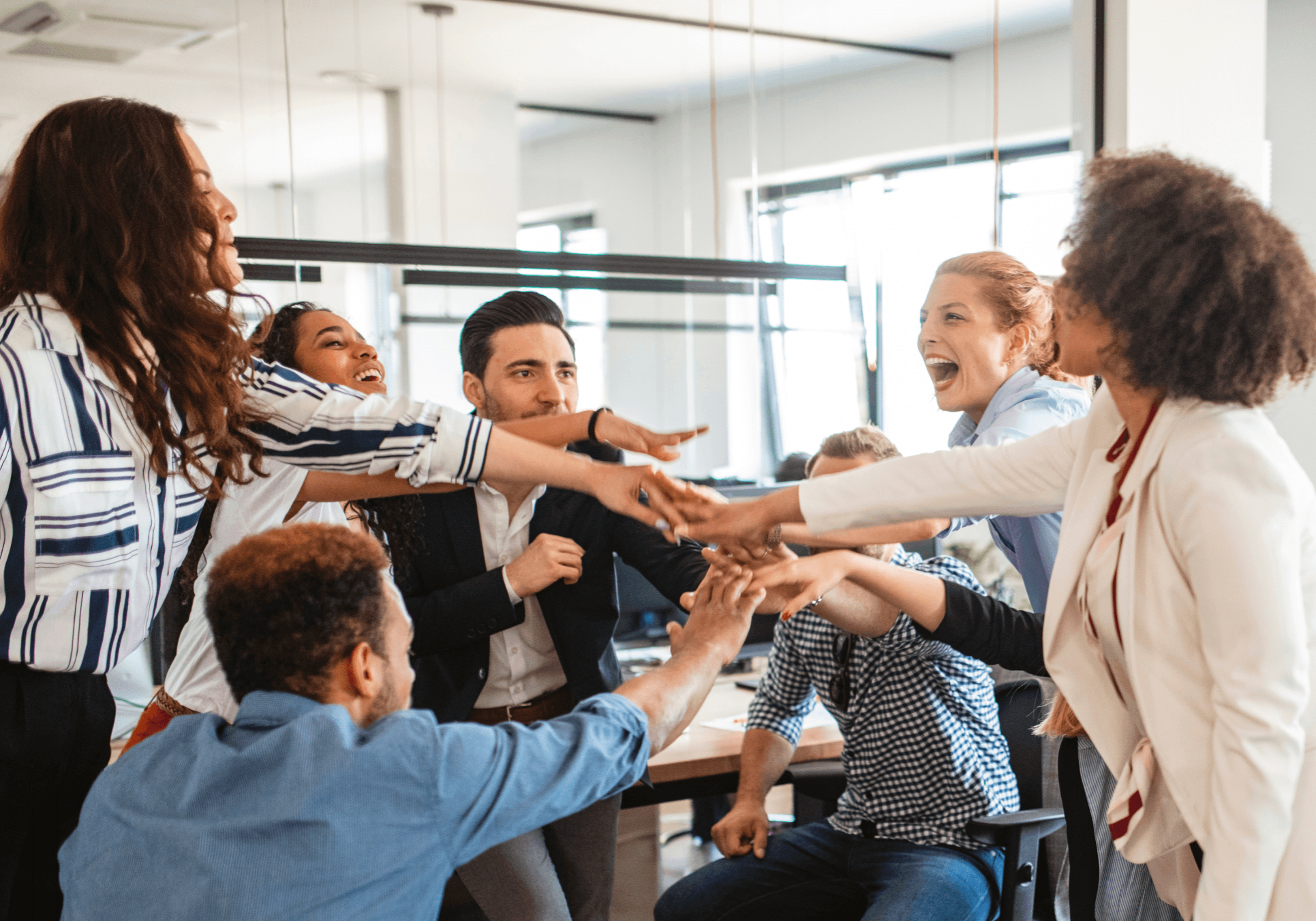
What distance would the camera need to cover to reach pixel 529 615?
6.59 feet

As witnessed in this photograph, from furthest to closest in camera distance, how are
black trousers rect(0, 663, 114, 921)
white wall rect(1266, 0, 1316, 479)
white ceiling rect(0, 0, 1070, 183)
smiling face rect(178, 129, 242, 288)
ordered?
white wall rect(1266, 0, 1316, 479) → white ceiling rect(0, 0, 1070, 183) → smiling face rect(178, 129, 242, 288) → black trousers rect(0, 663, 114, 921)

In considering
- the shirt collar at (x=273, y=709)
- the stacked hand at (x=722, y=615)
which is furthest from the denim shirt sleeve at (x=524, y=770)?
the stacked hand at (x=722, y=615)

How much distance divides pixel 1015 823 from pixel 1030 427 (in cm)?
69

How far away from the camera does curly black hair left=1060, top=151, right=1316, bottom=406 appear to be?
3.77 ft

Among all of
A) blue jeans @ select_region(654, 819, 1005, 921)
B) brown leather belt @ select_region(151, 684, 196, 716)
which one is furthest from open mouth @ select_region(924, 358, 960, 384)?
brown leather belt @ select_region(151, 684, 196, 716)

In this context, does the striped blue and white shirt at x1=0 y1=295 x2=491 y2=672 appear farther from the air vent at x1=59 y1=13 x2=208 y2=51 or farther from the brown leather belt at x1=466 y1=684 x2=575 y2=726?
the air vent at x1=59 y1=13 x2=208 y2=51

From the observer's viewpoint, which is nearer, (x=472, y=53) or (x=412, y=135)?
(x=412, y=135)

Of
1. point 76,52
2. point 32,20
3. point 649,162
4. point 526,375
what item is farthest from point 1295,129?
point 32,20

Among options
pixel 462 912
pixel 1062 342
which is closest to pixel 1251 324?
pixel 1062 342

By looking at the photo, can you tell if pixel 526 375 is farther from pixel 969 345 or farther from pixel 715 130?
pixel 715 130

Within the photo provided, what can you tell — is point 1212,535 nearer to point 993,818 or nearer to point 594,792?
point 594,792

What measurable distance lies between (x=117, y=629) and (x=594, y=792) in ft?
1.83

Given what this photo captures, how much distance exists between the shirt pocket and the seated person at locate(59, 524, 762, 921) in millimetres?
163

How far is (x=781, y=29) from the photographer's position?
6.19 metres
